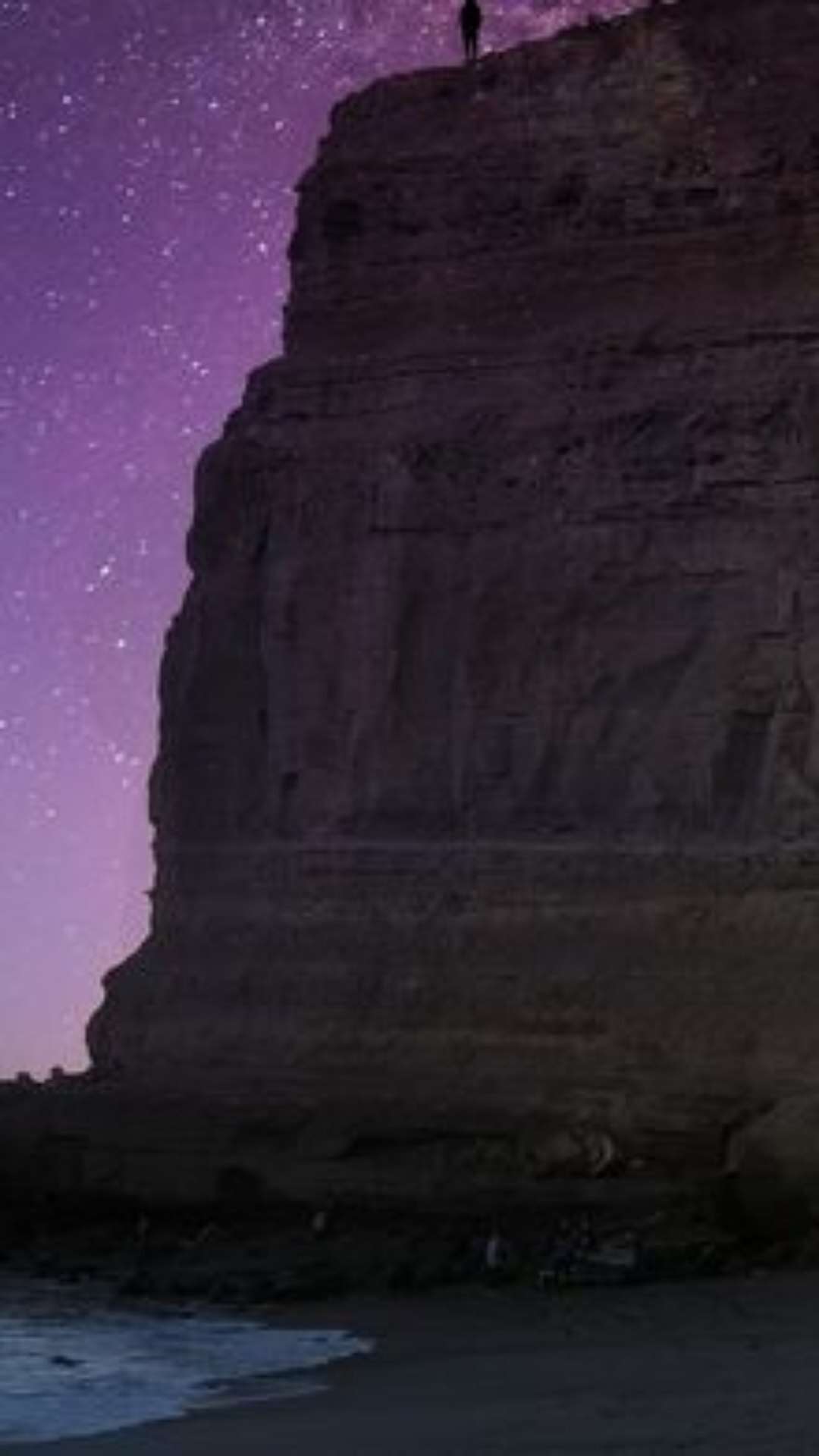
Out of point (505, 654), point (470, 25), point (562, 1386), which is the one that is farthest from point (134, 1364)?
point (470, 25)

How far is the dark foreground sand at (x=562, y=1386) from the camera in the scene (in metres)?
14.0

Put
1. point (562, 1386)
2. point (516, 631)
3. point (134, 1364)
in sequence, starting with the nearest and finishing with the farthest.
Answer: point (562, 1386)
point (134, 1364)
point (516, 631)

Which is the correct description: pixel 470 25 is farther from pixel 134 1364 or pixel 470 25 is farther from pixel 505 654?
pixel 134 1364

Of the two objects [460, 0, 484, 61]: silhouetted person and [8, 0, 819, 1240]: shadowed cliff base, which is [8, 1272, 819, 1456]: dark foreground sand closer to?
[8, 0, 819, 1240]: shadowed cliff base

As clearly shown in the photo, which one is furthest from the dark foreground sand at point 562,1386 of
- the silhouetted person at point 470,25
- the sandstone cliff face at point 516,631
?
the silhouetted person at point 470,25

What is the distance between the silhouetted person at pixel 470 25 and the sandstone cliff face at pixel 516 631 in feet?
7.83

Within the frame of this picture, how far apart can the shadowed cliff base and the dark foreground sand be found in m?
6.70

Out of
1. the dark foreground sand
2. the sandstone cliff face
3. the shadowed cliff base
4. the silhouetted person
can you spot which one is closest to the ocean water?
the dark foreground sand

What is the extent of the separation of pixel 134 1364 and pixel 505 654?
52.2ft

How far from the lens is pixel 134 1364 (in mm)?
21297

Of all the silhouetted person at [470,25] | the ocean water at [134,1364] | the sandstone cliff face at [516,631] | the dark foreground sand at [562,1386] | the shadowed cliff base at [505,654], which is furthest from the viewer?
the silhouetted person at [470,25]

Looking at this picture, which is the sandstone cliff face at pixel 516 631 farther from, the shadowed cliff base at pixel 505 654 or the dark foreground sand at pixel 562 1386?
the dark foreground sand at pixel 562 1386

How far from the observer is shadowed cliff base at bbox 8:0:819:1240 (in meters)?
32.0

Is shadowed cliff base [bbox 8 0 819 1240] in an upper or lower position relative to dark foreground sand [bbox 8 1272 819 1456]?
upper
